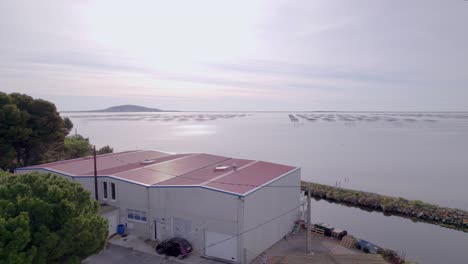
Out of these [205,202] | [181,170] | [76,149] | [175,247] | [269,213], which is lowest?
[175,247]

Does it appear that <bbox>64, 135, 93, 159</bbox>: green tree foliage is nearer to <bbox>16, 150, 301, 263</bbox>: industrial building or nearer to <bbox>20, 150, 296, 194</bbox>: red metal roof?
<bbox>20, 150, 296, 194</bbox>: red metal roof

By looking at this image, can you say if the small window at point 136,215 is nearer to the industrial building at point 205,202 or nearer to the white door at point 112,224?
the industrial building at point 205,202

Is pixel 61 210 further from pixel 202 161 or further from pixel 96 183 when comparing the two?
pixel 202 161

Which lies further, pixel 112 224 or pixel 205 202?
pixel 112 224

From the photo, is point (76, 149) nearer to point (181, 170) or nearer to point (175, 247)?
point (181, 170)

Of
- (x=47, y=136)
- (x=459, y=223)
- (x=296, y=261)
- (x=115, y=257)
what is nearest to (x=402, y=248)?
(x=459, y=223)

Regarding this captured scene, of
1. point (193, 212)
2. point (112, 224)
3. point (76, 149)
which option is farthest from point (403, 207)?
point (76, 149)

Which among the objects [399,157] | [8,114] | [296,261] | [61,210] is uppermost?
[8,114]
